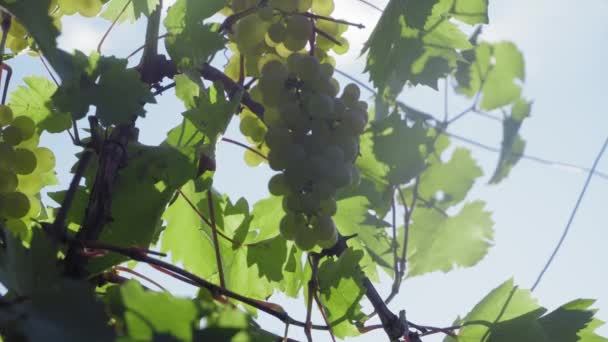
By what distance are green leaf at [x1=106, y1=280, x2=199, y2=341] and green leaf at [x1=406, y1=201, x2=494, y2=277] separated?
675 mm

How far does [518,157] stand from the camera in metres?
1.25

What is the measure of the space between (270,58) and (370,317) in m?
0.37

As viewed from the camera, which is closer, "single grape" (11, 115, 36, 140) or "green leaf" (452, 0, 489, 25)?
"single grape" (11, 115, 36, 140)

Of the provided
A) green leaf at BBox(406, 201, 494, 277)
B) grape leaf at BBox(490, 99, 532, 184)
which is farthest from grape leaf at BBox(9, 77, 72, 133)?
grape leaf at BBox(490, 99, 532, 184)

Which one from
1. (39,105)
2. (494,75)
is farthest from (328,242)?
(494,75)

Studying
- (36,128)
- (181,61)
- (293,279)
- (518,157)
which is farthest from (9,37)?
(518,157)

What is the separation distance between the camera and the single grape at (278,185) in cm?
92

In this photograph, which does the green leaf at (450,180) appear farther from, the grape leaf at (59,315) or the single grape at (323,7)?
the grape leaf at (59,315)

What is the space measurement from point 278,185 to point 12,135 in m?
0.34

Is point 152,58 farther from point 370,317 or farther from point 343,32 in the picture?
point 370,317

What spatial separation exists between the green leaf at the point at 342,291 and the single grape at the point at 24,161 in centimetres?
39

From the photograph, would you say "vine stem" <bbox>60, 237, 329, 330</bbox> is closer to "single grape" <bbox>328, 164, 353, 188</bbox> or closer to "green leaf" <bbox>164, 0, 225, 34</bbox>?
"single grape" <bbox>328, 164, 353, 188</bbox>

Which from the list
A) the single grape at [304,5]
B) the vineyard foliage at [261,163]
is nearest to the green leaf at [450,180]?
the vineyard foliage at [261,163]

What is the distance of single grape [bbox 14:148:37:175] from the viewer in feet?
3.05
